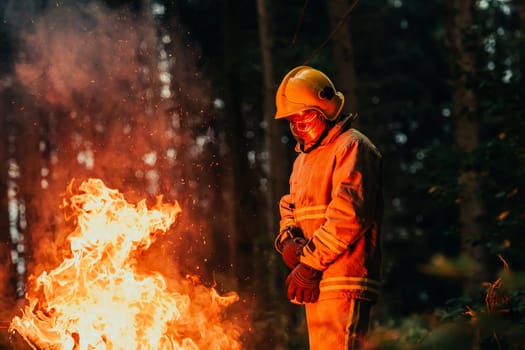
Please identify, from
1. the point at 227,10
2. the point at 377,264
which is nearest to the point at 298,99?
the point at 377,264

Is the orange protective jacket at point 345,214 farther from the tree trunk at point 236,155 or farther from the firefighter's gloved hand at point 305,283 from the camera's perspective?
the tree trunk at point 236,155

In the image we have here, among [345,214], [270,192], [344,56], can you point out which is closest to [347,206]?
[345,214]

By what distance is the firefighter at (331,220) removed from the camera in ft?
14.1

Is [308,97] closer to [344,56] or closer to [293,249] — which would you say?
[293,249]

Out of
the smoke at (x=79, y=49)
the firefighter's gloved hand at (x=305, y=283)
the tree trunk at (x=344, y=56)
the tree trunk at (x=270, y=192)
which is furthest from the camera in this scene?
the tree trunk at (x=344, y=56)

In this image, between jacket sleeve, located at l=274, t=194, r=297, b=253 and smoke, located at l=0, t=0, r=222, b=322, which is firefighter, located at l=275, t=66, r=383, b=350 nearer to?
jacket sleeve, located at l=274, t=194, r=297, b=253

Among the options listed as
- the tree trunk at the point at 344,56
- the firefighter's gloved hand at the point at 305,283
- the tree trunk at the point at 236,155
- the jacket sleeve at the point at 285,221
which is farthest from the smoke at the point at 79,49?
the firefighter's gloved hand at the point at 305,283

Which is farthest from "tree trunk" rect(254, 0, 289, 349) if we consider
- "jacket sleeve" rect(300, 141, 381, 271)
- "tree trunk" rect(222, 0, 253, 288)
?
"jacket sleeve" rect(300, 141, 381, 271)

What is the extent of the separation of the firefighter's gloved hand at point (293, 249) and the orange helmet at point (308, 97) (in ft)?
2.73

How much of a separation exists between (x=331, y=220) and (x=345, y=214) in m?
0.10

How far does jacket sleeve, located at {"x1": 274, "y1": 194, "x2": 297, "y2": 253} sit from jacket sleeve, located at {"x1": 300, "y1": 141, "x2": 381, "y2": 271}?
47 centimetres

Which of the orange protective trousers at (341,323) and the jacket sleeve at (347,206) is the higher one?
the jacket sleeve at (347,206)

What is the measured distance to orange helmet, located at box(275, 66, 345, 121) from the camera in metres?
4.70

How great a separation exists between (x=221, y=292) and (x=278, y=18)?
669 inches
